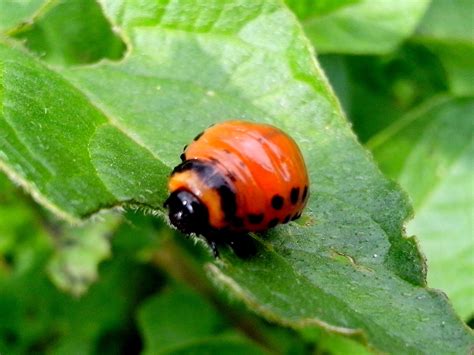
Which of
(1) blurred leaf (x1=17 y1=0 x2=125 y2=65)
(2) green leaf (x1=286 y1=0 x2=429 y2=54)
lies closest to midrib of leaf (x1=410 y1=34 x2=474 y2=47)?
(2) green leaf (x1=286 y1=0 x2=429 y2=54)

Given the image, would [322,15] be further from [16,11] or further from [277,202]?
[277,202]

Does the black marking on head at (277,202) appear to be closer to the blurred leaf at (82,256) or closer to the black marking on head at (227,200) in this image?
the black marking on head at (227,200)

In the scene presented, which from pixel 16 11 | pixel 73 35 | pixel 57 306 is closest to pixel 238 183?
pixel 16 11

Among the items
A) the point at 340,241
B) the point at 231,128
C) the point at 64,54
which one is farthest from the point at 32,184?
the point at 64,54

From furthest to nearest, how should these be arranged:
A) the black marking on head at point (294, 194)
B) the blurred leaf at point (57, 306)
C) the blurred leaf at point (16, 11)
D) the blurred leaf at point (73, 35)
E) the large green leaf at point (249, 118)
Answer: the blurred leaf at point (57, 306) < the blurred leaf at point (73, 35) < the blurred leaf at point (16, 11) < the black marking on head at point (294, 194) < the large green leaf at point (249, 118)

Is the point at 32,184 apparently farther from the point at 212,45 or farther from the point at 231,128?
the point at 212,45

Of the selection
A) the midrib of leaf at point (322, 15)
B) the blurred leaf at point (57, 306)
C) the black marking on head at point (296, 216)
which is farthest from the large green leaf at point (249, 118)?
the blurred leaf at point (57, 306)

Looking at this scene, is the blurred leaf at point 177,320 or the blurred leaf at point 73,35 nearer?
the blurred leaf at point 73,35

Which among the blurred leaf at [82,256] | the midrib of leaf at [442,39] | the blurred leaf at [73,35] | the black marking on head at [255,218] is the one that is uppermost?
the black marking on head at [255,218]
